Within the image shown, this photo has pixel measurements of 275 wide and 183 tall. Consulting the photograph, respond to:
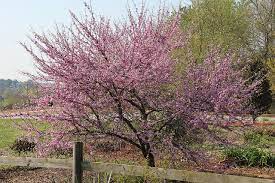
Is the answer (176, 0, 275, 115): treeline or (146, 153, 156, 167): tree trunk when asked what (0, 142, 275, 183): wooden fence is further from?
(176, 0, 275, 115): treeline

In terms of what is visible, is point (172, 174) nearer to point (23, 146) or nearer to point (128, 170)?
point (128, 170)

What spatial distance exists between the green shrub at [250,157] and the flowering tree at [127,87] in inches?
125

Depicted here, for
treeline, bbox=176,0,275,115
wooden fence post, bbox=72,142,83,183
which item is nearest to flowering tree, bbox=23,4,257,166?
wooden fence post, bbox=72,142,83,183

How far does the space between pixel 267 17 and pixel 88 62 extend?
116 feet

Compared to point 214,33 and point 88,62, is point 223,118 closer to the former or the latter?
→ point 88,62

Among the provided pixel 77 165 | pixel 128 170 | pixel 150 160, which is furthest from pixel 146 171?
pixel 150 160

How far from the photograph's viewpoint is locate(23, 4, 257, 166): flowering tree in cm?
834

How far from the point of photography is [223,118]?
9.00 m

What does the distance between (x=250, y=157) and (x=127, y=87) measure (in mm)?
5054

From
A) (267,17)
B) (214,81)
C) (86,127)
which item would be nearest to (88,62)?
(86,127)

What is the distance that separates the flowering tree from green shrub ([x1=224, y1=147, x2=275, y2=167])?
317 cm

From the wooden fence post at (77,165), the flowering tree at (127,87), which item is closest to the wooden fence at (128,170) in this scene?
the wooden fence post at (77,165)

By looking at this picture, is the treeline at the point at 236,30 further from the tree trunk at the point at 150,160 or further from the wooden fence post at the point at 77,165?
the wooden fence post at the point at 77,165

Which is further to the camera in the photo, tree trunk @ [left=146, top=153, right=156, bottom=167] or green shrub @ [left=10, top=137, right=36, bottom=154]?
green shrub @ [left=10, top=137, right=36, bottom=154]
